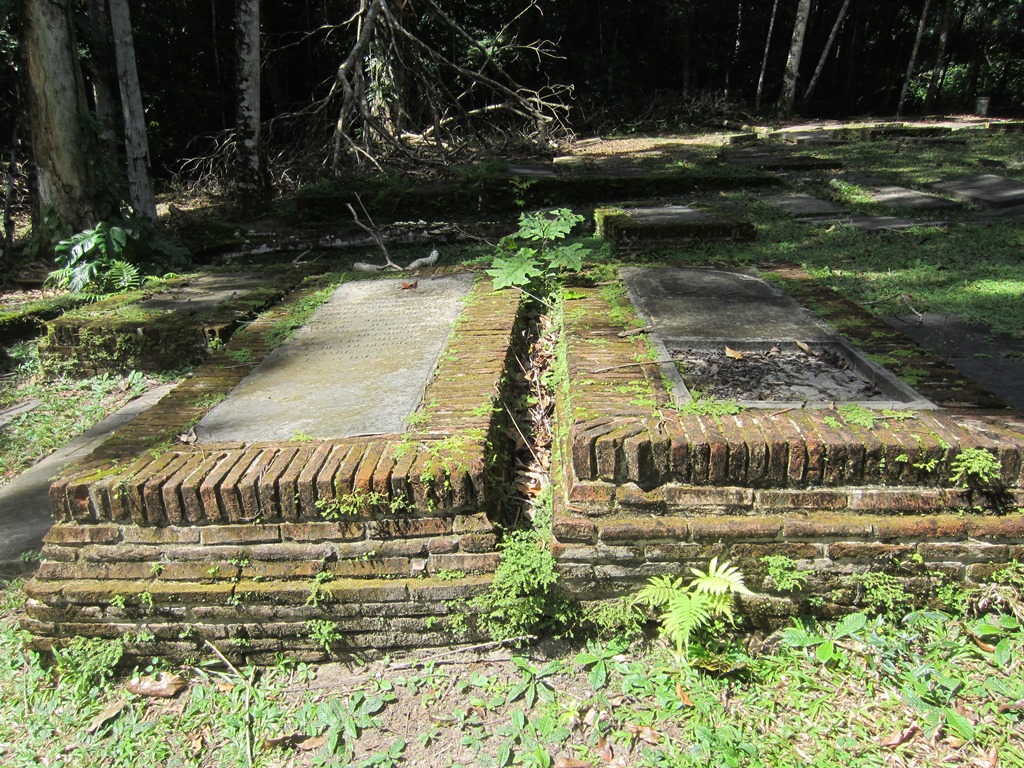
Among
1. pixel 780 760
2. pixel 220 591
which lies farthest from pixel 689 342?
pixel 220 591

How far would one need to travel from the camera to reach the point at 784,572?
7.25 feet

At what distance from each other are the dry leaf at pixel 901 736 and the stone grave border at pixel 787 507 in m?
0.43

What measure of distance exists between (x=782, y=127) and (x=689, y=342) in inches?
649

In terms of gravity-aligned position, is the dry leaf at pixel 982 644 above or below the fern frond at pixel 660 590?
below

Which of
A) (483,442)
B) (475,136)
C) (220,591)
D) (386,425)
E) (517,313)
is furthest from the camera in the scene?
(475,136)

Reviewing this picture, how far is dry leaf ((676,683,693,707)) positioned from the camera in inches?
79.8

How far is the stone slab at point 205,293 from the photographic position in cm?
448

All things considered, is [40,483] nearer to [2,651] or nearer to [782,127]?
[2,651]

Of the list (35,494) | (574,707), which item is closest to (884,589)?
(574,707)

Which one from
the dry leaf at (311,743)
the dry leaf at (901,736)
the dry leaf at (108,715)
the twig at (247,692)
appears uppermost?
the dry leaf at (901,736)

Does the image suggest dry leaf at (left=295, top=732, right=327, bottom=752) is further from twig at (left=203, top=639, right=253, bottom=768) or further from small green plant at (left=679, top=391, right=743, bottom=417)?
small green plant at (left=679, top=391, right=743, bottom=417)

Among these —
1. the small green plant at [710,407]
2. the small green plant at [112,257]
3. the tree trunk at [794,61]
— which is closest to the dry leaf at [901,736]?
the small green plant at [710,407]

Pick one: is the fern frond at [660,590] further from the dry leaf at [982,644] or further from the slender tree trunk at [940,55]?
the slender tree trunk at [940,55]

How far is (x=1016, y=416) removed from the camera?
7.80ft
